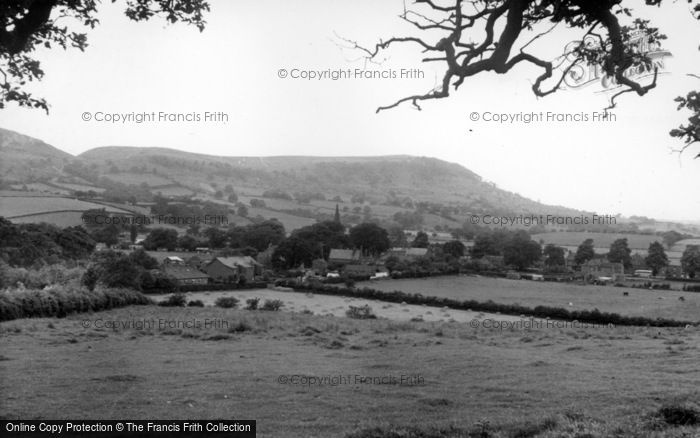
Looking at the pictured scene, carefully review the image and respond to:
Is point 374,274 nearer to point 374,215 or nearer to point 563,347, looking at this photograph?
point 563,347

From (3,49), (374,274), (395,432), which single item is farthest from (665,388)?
(374,274)

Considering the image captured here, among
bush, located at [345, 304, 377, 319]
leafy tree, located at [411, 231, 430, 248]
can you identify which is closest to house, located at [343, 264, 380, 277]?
leafy tree, located at [411, 231, 430, 248]

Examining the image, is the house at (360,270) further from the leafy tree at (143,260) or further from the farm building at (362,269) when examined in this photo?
the leafy tree at (143,260)

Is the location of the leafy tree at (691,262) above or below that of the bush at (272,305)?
above

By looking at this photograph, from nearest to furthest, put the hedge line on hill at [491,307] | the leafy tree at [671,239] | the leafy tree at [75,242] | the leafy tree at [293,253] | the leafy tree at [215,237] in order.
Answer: the hedge line on hill at [491,307]
the leafy tree at [75,242]
the leafy tree at [293,253]
the leafy tree at [215,237]
the leafy tree at [671,239]

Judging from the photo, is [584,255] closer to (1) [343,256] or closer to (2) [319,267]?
(1) [343,256]

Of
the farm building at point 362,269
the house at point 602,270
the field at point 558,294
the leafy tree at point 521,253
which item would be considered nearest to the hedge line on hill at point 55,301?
the field at point 558,294

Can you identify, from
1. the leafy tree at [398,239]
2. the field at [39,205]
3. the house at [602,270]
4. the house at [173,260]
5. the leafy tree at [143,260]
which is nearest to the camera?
the leafy tree at [143,260]

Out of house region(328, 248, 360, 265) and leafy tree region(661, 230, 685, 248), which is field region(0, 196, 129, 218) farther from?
leafy tree region(661, 230, 685, 248)
